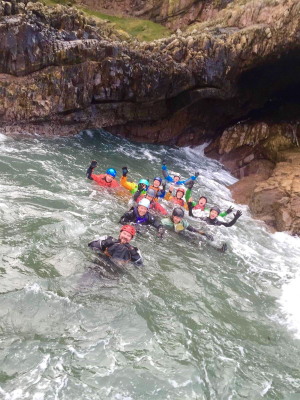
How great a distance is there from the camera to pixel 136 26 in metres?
18.8

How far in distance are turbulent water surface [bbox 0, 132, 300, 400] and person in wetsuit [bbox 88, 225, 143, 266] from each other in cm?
22

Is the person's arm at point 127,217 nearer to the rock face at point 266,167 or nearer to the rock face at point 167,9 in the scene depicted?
the rock face at point 266,167

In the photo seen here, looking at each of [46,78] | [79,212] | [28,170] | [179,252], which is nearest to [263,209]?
[179,252]

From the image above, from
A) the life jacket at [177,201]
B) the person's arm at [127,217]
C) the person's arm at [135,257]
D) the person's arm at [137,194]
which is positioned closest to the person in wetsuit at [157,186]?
the life jacket at [177,201]

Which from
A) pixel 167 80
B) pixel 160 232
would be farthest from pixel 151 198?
pixel 167 80

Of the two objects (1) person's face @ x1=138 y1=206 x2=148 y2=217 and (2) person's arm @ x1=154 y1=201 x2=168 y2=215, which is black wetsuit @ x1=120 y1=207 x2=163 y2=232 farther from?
(2) person's arm @ x1=154 y1=201 x2=168 y2=215

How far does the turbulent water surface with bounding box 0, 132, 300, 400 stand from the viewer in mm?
3521

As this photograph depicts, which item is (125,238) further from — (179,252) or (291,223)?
(291,223)

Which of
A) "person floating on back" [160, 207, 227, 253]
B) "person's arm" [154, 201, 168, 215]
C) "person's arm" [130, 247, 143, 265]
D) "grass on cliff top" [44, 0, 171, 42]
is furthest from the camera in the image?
"grass on cliff top" [44, 0, 171, 42]

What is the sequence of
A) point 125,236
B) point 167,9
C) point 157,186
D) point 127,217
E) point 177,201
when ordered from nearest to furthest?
point 125,236, point 127,217, point 157,186, point 177,201, point 167,9

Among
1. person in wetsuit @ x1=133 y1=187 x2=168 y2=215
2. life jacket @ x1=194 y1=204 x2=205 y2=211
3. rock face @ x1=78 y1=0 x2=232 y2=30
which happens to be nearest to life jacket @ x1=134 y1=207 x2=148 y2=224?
person in wetsuit @ x1=133 y1=187 x2=168 y2=215

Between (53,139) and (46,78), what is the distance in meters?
2.45

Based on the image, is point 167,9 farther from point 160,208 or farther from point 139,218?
point 139,218

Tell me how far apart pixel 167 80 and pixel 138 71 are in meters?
1.65
